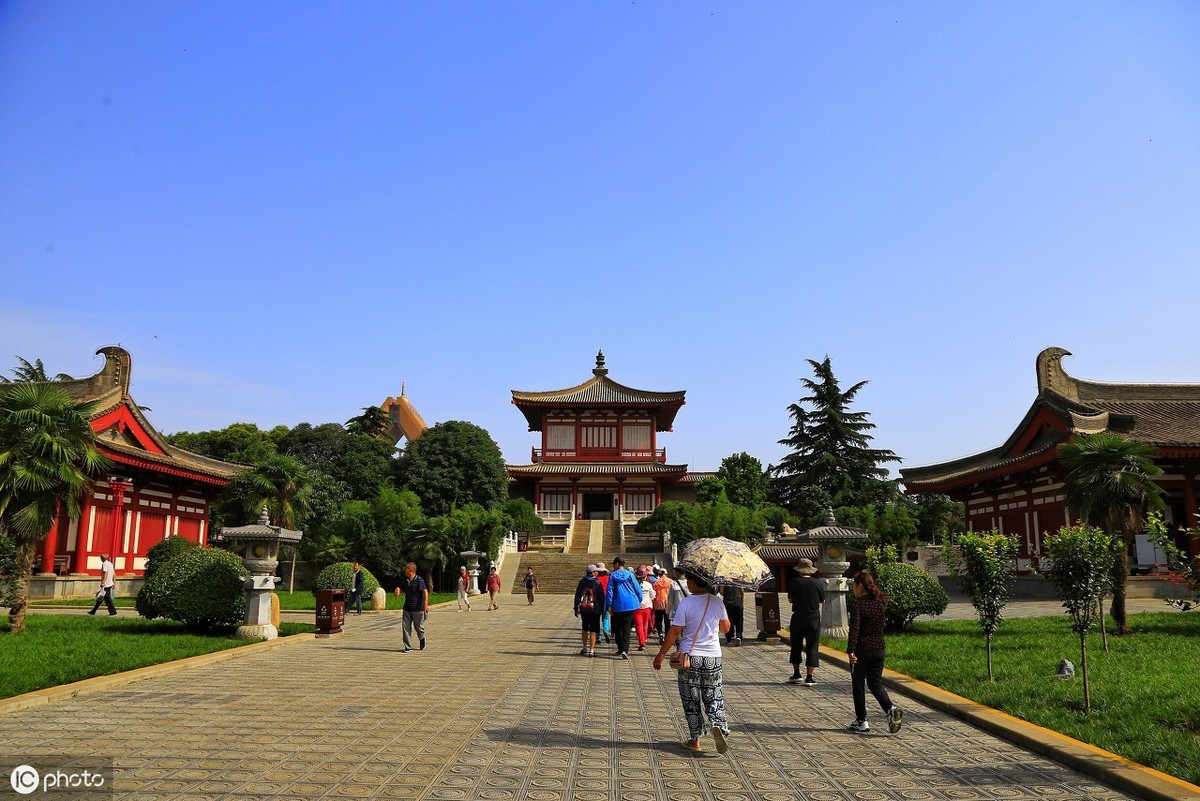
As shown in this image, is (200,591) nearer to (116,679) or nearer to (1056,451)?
(116,679)

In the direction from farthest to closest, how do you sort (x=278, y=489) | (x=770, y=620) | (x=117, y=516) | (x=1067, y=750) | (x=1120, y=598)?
(x=278, y=489), (x=117, y=516), (x=770, y=620), (x=1120, y=598), (x=1067, y=750)

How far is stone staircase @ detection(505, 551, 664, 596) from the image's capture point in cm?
3584

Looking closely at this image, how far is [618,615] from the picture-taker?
1348 cm

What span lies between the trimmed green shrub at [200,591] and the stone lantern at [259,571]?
185mm

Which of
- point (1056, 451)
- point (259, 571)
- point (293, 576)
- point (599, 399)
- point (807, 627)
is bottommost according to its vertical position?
point (293, 576)

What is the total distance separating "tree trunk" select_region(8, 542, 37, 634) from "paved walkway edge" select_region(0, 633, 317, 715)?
4.17m

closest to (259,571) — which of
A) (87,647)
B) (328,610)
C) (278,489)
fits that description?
(328,610)

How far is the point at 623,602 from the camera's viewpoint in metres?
13.3

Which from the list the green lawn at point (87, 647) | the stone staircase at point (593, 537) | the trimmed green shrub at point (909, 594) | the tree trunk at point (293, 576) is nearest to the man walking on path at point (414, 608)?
the green lawn at point (87, 647)

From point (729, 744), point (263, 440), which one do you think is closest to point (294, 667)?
point (729, 744)

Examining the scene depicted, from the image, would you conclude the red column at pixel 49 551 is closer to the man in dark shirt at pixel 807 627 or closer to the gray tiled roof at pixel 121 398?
the gray tiled roof at pixel 121 398

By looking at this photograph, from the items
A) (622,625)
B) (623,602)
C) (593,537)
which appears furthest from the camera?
(593,537)

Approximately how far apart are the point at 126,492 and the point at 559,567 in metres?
17.5

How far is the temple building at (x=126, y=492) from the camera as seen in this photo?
26.9m
